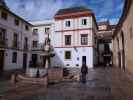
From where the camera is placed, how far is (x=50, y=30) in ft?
111

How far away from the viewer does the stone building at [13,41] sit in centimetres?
2088

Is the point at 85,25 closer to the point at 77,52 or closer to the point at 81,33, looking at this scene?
the point at 81,33

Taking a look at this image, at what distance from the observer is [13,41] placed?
2327 cm

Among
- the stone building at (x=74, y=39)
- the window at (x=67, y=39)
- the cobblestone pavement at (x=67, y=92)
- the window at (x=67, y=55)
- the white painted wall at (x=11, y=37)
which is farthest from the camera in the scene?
A: the window at (x=67, y=39)

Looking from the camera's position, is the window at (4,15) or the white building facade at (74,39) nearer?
the window at (4,15)

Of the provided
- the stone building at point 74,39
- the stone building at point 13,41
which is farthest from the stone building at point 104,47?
the stone building at point 13,41

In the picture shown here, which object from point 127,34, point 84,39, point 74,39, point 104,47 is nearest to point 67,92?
point 127,34

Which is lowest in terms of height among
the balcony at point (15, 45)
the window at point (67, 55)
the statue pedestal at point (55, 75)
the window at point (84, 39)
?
the statue pedestal at point (55, 75)

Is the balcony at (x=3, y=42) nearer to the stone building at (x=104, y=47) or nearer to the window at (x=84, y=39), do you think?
the window at (x=84, y=39)

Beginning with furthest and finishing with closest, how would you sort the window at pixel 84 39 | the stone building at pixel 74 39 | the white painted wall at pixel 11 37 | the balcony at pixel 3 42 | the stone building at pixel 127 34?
1. the window at pixel 84 39
2. the stone building at pixel 74 39
3. the white painted wall at pixel 11 37
4. the balcony at pixel 3 42
5. the stone building at pixel 127 34

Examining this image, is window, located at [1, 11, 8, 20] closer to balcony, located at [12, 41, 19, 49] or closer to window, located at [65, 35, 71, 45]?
balcony, located at [12, 41, 19, 49]

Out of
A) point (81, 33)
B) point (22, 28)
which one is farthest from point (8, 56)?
point (81, 33)

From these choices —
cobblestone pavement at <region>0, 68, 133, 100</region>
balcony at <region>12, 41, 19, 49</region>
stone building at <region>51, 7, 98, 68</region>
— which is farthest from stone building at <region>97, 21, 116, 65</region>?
cobblestone pavement at <region>0, 68, 133, 100</region>

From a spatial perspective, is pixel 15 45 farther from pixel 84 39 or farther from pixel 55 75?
pixel 55 75
